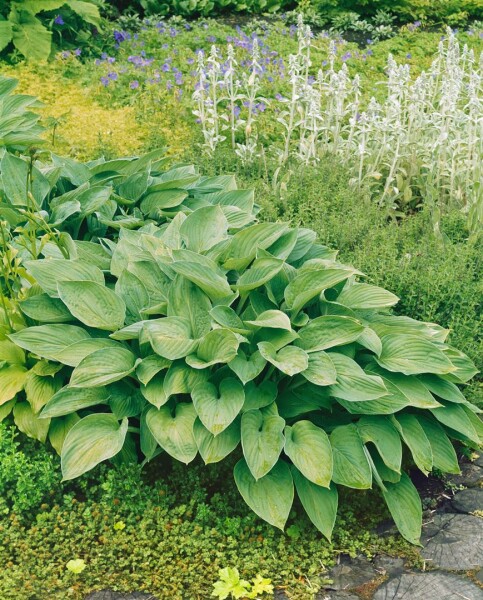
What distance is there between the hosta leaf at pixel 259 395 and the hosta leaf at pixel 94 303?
63cm

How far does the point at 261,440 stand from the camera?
2.98 m

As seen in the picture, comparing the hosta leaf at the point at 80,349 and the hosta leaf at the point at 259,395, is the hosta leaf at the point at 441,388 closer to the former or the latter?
the hosta leaf at the point at 259,395

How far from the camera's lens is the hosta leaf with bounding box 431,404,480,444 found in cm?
330

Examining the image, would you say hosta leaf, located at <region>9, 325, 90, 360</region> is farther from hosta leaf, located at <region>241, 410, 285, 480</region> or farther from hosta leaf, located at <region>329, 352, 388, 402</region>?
hosta leaf, located at <region>329, 352, 388, 402</region>

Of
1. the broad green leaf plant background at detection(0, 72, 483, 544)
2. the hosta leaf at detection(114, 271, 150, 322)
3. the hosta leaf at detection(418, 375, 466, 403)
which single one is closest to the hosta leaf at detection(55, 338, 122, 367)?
the broad green leaf plant background at detection(0, 72, 483, 544)

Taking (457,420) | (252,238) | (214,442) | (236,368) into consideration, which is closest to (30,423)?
(214,442)

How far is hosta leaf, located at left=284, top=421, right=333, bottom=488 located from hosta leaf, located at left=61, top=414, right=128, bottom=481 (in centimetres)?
67

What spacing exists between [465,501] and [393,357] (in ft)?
2.28

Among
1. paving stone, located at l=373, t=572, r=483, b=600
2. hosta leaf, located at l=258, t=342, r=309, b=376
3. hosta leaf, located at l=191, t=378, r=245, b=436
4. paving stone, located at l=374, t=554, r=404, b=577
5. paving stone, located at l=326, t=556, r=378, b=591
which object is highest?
hosta leaf, located at l=258, t=342, r=309, b=376

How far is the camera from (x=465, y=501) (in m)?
3.27

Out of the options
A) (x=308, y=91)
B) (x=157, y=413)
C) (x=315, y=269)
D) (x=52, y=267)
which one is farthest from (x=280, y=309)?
(x=308, y=91)

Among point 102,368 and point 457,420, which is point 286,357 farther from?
point 457,420

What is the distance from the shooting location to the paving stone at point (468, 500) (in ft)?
10.6

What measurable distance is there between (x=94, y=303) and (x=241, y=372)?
2.42 ft
